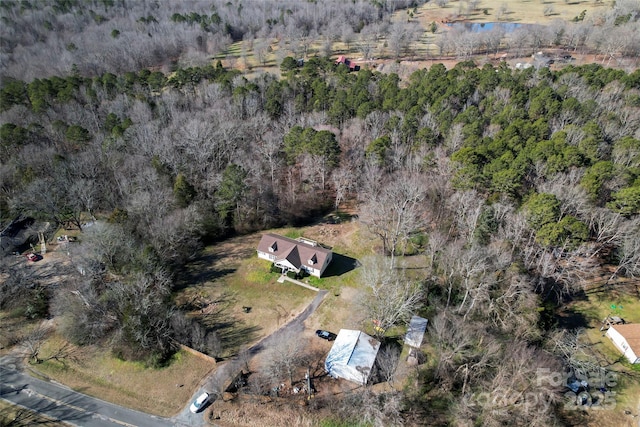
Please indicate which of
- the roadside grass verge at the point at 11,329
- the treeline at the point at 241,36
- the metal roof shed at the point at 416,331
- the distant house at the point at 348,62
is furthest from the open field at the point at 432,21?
the roadside grass verge at the point at 11,329

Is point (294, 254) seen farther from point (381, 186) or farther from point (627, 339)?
point (627, 339)

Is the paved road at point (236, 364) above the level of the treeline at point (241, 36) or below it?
below

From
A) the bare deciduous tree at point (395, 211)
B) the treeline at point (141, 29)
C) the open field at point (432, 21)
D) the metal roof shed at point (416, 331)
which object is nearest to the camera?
the metal roof shed at point (416, 331)

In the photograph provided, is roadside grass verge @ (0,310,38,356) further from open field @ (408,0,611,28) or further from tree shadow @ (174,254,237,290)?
open field @ (408,0,611,28)

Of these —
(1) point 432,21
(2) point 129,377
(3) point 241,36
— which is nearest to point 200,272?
(2) point 129,377

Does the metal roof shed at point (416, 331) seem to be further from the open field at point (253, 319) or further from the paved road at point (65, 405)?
the paved road at point (65, 405)
